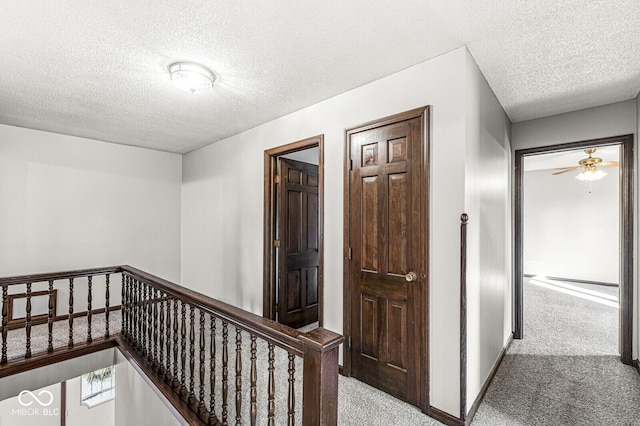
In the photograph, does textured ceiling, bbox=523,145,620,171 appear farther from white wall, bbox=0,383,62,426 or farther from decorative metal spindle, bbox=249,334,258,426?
white wall, bbox=0,383,62,426

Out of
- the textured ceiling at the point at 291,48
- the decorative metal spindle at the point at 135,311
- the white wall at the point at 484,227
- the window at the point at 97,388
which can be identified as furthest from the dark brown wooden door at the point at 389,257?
the window at the point at 97,388

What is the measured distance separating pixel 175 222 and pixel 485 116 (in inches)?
180

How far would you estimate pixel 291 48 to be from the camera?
2041 mm

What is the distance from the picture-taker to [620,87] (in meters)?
2.60

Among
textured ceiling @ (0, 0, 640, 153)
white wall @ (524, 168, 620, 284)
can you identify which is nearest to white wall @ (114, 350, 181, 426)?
textured ceiling @ (0, 0, 640, 153)

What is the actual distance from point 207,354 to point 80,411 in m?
3.60

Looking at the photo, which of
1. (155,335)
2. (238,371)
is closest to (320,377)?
(238,371)

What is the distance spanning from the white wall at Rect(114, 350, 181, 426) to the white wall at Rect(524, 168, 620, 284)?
770 centimetres

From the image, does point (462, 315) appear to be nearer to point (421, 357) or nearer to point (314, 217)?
point (421, 357)

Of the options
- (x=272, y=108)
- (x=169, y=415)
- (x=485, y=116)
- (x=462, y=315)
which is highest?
(x=272, y=108)

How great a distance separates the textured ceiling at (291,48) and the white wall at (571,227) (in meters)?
4.63

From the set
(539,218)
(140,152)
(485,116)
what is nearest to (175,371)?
(485,116)

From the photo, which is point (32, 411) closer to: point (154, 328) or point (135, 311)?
point (135, 311)

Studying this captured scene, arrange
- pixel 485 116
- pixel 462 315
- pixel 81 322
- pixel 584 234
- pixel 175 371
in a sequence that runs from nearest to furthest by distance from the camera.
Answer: pixel 462 315 < pixel 175 371 < pixel 485 116 < pixel 81 322 < pixel 584 234
